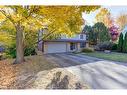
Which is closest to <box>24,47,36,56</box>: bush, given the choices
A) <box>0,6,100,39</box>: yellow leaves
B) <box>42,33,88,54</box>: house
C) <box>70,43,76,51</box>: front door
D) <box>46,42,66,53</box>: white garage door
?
<box>42,33,88,54</box>: house

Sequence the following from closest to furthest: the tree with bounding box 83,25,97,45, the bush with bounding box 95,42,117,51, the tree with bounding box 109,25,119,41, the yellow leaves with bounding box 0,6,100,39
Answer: the yellow leaves with bounding box 0,6,100,39 → the bush with bounding box 95,42,117,51 → the tree with bounding box 83,25,97,45 → the tree with bounding box 109,25,119,41

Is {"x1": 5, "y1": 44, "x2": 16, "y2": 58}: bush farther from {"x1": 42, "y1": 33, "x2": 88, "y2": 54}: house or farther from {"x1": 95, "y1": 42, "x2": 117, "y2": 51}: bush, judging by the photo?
{"x1": 95, "y1": 42, "x2": 117, "y2": 51}: bush

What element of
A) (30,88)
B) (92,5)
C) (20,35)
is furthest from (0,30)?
(30,88)

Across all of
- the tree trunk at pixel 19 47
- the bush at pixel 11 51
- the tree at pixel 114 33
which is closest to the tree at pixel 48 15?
the tree trunk at pixel 19 47

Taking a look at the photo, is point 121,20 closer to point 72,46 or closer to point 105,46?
point 72,46

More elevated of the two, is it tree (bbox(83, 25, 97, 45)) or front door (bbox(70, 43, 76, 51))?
tree (bbox(83, 25, 97, 45))

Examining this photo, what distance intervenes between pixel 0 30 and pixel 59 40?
1106 cm

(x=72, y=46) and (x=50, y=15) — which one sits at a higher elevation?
(x=50, y=15)

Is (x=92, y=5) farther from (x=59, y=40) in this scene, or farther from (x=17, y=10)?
(x=59, y=40)

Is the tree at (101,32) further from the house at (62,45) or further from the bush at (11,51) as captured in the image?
the bush at (11,51)

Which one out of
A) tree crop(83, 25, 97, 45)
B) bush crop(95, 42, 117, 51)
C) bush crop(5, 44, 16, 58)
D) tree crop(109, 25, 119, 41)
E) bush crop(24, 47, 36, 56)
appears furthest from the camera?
tree crop(109, 25, 119, 41)

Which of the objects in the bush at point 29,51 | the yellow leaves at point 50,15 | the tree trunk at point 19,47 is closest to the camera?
the yellow leaves at point 50,15

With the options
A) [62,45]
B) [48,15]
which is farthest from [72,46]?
[48,15]

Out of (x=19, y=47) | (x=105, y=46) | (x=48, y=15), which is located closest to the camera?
(x=48, y=15)
